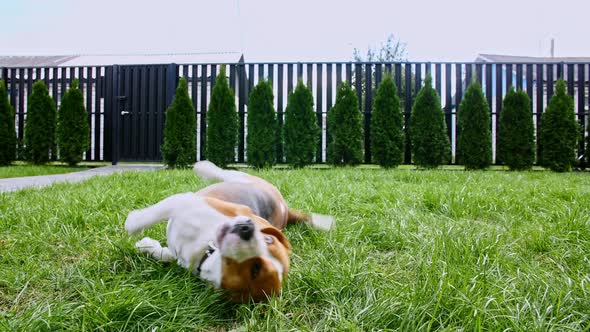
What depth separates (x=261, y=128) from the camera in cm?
704

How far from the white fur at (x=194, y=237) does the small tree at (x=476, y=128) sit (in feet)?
22.1

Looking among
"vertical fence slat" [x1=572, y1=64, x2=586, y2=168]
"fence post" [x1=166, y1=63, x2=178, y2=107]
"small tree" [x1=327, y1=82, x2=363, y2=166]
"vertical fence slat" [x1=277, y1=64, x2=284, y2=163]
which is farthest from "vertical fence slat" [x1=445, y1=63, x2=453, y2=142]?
"fence post" [x1=166, y1=63, x2=178, y2=107]

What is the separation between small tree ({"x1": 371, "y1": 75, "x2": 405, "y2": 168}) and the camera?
23.1 feet

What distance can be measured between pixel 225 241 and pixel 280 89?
22.7 feet

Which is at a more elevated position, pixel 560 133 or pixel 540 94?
pixel 540 94

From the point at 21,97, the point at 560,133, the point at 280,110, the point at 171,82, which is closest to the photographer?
the point at 560,133

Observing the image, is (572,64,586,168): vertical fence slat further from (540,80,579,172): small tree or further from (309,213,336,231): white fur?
(309,213,336,231): white fur

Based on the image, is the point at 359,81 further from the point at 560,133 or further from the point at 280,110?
the point at 560,133

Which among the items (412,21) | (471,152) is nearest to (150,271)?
(471,152)

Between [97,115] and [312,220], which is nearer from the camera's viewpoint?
[312,220]

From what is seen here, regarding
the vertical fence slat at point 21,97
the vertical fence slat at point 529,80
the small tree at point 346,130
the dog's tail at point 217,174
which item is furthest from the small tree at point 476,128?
the vertical fence slat at point 21,97

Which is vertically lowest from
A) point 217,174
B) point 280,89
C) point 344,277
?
point 344,277

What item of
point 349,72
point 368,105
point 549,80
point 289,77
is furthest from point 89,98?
point 549,80

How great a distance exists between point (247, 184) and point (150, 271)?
1.83ft
